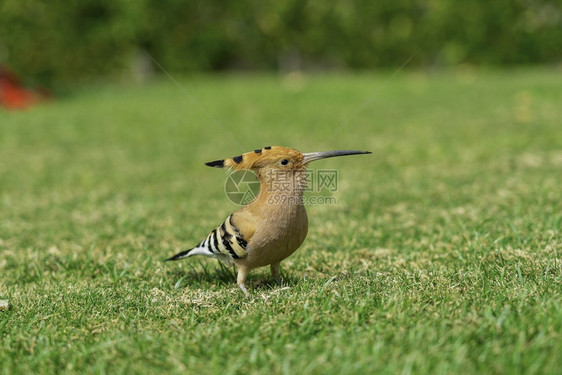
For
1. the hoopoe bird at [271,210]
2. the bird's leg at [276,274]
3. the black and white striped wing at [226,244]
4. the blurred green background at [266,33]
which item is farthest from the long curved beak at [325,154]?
the blurred green background at [266,33]

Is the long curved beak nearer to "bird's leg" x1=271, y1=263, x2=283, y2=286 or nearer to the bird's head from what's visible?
the bird's head

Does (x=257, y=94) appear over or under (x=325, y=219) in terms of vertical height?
over

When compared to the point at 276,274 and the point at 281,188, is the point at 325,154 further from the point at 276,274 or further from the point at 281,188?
the point at 276,274

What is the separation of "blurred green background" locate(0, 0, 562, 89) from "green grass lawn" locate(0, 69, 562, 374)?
371 inches

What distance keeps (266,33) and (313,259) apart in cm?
1935

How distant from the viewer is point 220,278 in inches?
151

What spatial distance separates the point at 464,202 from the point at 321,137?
5.23 m

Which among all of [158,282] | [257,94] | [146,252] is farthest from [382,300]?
[257,94]

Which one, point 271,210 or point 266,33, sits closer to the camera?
point 271,210

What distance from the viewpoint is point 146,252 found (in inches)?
180

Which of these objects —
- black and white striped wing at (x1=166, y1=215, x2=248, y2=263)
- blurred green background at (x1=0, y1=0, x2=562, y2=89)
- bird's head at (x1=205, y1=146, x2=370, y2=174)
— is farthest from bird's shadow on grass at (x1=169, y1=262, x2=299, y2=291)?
blurred green background at (x1=0, y1=0, x2=562, y2=89)

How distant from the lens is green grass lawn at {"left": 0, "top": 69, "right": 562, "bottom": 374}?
252 centimetres

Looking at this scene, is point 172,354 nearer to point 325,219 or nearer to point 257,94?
point 325,219

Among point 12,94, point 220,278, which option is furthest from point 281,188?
point 12,94
